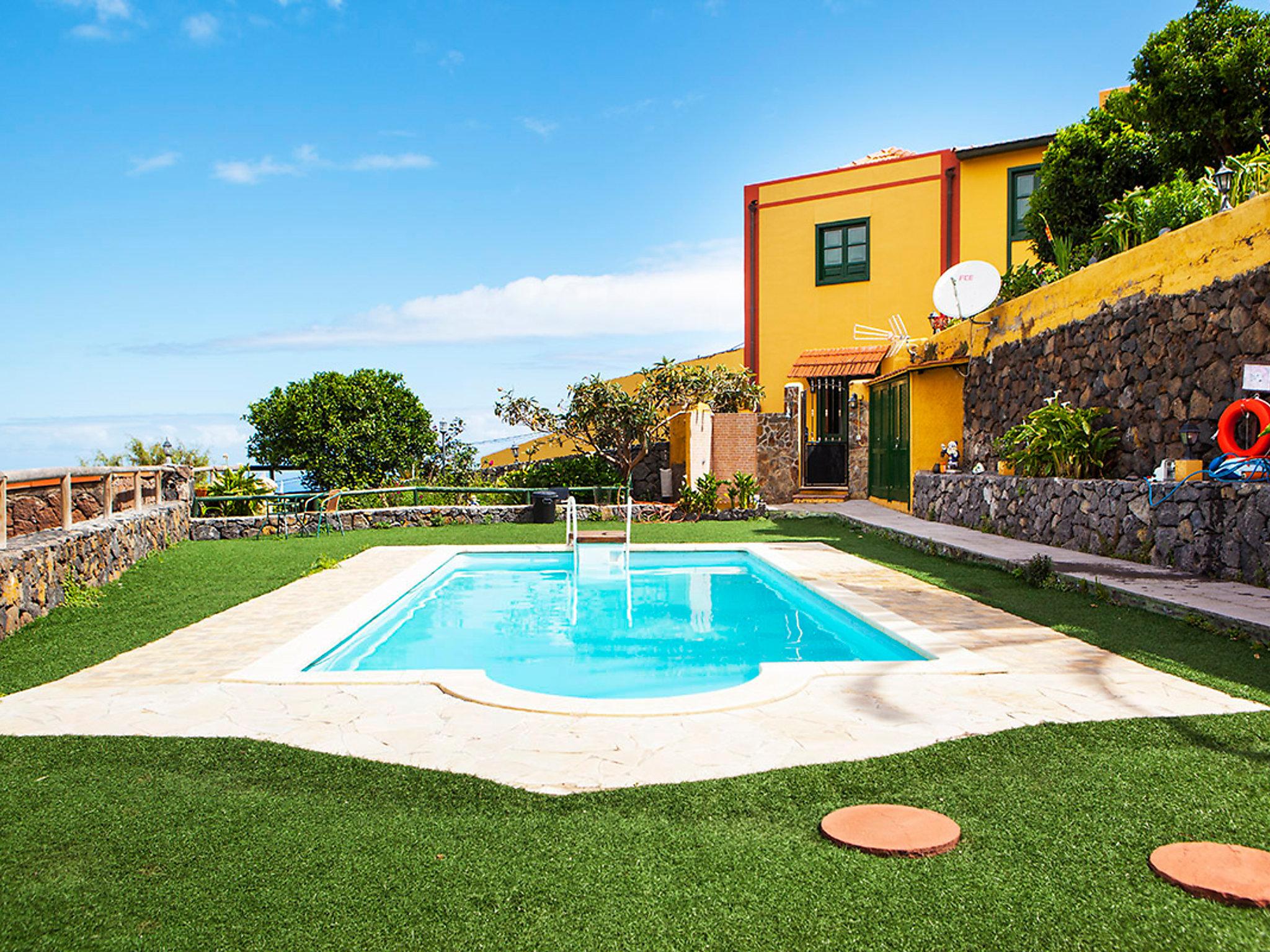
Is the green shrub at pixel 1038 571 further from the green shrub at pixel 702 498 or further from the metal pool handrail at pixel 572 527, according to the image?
the green shrub at pixel 702 498

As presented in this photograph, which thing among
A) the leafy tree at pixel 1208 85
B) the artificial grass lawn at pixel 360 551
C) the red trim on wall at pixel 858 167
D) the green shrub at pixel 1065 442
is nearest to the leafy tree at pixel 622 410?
the artificial grass lawn at pixel 360 551

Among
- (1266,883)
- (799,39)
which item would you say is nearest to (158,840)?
(1266,883)

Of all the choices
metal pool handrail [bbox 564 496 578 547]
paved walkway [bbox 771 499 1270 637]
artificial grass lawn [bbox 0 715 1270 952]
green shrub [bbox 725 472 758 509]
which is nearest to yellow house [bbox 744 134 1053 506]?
green shrub [bbox 725 472 758 509]

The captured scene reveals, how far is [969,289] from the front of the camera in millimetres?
14227

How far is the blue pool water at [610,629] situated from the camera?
21.5 ft

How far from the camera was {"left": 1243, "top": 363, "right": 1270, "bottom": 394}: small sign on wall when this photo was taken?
23.6ft

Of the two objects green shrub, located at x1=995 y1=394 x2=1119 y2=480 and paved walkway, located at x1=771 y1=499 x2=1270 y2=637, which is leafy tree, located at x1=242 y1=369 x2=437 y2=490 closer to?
paved walkway, located at x1=771 y1=499 x2=1270 y2=637

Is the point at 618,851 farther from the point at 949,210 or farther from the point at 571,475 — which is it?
the point at 949,210

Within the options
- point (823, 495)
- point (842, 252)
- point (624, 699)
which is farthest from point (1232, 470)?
point (842, 252)

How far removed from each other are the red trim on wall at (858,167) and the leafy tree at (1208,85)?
6.78 metres

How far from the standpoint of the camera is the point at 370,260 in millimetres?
18609

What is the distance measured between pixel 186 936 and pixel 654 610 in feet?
22.8

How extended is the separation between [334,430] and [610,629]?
12522 millimetres

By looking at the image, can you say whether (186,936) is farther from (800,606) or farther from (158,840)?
(800,606)
